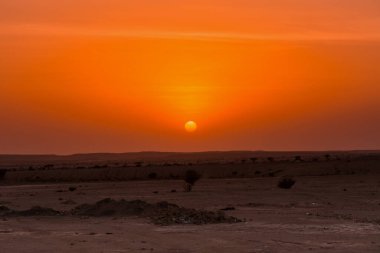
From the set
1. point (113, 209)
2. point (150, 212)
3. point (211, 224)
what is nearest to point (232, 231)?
point (211, 224)

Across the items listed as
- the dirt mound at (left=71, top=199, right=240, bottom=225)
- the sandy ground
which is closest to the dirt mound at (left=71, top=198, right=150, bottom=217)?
the dirt mound at (left=71, top=199, right=240, bottom=225)

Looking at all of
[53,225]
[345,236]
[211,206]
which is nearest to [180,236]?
[345,236]

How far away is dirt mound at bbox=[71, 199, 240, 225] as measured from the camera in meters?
30.2

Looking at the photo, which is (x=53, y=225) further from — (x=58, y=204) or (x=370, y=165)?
(x=370, y=165)

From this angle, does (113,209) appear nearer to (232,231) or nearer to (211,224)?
(211,224)

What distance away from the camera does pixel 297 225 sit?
1139 inches

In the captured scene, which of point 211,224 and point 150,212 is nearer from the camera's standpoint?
point 211,224

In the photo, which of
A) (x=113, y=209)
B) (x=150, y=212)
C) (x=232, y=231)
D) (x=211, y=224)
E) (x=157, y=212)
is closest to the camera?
(x=232, y=231)

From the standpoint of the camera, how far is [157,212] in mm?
33000

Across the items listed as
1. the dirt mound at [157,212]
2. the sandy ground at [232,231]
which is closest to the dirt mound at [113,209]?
the dirt mound at [157,212]

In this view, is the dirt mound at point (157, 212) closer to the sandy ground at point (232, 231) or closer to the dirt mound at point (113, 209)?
the dirt mound at point (113, 209)

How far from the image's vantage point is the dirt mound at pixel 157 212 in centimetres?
3017

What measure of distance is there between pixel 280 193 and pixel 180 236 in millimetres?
26530

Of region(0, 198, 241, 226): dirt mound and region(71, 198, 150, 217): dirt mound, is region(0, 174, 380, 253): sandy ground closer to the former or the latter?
region(0, 198, 241, 226): dirt mound
